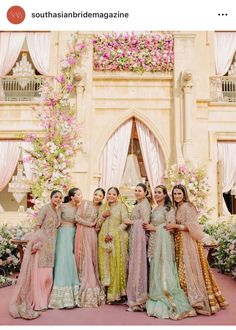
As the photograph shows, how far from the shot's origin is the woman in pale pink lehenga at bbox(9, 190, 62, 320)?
3.40 m

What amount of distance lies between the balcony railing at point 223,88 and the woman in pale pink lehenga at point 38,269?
617 centimetres

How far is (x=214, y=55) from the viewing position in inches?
361

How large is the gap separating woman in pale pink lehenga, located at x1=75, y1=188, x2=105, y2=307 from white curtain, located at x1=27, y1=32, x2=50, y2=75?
19.6 ft

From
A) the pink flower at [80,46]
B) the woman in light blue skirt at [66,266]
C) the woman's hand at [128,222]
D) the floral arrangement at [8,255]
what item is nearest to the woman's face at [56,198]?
the woman in light blue skirt at [66,266]

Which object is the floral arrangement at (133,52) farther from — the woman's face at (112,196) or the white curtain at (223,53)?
the woman's face at (112,196)

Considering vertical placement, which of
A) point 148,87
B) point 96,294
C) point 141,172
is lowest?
point 96,294

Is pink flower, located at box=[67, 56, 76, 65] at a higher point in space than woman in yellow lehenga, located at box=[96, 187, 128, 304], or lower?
higher

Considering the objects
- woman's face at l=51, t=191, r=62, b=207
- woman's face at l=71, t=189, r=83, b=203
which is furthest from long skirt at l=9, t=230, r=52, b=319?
woman's face at l=71, t=189, r=83, b=203

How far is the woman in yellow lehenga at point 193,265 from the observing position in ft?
11.3

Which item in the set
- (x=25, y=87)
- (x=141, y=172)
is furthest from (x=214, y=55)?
(x=25, y=87)

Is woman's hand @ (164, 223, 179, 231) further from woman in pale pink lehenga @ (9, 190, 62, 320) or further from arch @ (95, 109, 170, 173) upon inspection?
arch @ (95, 109, 170, 173)
